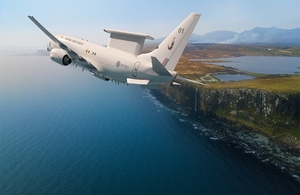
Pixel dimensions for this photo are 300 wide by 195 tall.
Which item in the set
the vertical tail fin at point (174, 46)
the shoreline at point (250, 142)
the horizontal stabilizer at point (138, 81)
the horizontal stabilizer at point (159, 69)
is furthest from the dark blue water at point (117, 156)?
the horizontal stabilizer at point (159, 69)

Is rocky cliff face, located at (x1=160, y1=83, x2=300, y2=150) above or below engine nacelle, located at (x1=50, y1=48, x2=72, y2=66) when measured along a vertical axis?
below

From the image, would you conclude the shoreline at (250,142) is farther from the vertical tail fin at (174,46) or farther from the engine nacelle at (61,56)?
the engine nacelle at (61,56)

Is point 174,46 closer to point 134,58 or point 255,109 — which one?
point 134,58

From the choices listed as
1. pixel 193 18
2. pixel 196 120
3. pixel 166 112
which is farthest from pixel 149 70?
pixel 166 112

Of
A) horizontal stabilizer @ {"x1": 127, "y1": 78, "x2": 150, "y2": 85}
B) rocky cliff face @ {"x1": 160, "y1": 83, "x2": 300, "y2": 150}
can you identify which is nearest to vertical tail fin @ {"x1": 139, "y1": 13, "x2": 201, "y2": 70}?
horizontal stabilizer @ {"x1": 127, "y1": 78, "x2": 150, "y2": 85}

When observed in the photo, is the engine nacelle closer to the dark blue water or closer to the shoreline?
the dark blue water

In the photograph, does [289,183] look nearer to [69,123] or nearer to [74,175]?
[74,175]

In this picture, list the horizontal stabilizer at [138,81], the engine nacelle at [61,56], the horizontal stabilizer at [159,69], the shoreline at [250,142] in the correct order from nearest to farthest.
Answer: the horizontal stabilizer at [159,69], the horizontal stabilizer at [138,81], the engine nacelle at [61,56], the shoreline at [250,142]
